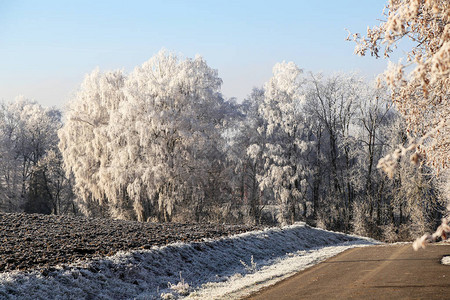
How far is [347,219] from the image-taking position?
37.6 m

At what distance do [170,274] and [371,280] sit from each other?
16.5 feet

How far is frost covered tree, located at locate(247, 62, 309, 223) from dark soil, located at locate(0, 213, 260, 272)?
698 inches

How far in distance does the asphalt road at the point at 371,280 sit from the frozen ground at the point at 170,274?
775 millimetres

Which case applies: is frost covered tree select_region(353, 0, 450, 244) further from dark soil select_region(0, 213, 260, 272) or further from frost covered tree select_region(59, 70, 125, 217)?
frost covered tree select_region(59, 70, 125, 217)

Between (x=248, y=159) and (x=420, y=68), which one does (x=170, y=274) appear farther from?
(x=248, y=159)

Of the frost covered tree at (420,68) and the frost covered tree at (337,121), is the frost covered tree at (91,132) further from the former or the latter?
the frost covered tree at (420,68)

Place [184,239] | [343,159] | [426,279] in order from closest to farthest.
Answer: [426,279] → [184,239] → [343,159]

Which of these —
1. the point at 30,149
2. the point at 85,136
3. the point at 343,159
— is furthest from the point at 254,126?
the point at 30,149

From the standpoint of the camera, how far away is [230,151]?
39.5 meters

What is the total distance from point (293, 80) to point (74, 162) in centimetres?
1875

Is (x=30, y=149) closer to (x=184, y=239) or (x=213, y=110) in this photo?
(x=213, y=110)

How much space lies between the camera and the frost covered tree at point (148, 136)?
3353 cm

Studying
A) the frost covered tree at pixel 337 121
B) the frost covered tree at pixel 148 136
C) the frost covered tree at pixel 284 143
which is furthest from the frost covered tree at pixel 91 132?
the frost covered tree at pixel 337 121

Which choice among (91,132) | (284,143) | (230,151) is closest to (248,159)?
(230,151)
